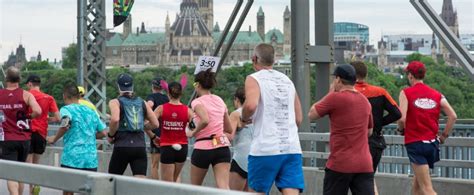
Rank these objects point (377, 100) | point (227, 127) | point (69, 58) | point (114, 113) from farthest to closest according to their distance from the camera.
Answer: point (69, 58)
point (227, 127)
point (114, 113)
point (377, 100)

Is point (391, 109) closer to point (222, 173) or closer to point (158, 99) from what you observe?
point (222, 173)

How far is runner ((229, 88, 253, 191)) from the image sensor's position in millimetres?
11891

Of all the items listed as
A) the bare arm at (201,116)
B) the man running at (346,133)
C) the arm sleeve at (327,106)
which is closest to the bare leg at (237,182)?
the bare arm at (201,116)

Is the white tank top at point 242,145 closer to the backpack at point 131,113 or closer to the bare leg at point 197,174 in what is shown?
the bare leg at point 197,174

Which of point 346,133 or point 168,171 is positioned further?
point 168,171

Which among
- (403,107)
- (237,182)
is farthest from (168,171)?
(403,107)

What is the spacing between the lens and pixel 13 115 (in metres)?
12.9

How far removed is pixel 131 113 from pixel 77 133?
1.90 feet

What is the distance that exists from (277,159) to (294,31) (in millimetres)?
5789

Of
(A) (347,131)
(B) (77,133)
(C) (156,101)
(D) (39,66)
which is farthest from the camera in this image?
Result: (D) (39,66)

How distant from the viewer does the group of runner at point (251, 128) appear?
9344mm

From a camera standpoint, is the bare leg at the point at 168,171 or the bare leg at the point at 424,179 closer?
the bare leg at the point at 424,179

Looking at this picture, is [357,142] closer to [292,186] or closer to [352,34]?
[292,186]

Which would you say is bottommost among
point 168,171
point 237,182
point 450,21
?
point 168,171
